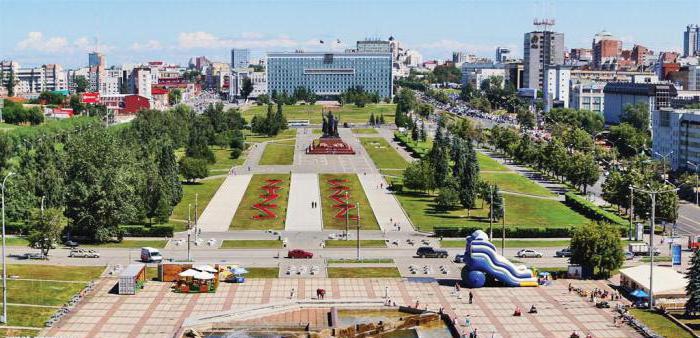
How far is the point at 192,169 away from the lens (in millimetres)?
105875

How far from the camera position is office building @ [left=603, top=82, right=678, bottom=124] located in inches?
6934

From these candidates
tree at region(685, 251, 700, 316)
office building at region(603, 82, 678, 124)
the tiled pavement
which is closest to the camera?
the tiled pavement

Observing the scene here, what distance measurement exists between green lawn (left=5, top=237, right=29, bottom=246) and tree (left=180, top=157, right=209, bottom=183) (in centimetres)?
3404

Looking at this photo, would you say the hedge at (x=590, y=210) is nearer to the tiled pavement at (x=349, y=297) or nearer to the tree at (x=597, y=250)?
the tree at (x=597, y=250)

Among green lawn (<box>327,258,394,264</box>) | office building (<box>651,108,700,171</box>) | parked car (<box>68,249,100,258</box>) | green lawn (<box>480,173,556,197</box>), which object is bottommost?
green lawn (<box>327,258,394,264</box>)

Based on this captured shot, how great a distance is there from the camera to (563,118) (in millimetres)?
183250

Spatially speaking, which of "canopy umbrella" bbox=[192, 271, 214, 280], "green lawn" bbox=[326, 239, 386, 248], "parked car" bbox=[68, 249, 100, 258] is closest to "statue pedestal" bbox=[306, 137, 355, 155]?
"green lawn" bbox=[326, 239, 386, 248]

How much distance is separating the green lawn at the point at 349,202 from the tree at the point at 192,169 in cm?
1357

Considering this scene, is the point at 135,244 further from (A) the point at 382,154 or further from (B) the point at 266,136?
(B) the point at 266,136

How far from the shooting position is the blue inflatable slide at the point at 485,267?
187 feet

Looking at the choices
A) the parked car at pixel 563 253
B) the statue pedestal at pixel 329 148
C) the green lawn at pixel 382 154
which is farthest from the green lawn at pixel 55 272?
the statue pedestal at pixel 329 148

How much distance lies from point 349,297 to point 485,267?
8.58 meters

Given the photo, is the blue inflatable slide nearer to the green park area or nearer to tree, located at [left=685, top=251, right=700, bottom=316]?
tree, located at [left=685, top=251, right=700, bottom=316]

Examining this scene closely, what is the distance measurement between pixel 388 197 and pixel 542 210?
16.9m
